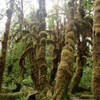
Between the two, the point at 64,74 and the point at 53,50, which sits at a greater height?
the point at 53,50

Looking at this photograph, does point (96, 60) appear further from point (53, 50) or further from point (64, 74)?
point (53, 50)

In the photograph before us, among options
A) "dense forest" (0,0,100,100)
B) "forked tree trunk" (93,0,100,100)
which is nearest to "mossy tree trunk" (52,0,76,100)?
"dense forest" (0,0,100,100)

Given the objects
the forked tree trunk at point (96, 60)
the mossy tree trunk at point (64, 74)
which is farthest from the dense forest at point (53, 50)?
the forked tree trunk at point (96, 60)

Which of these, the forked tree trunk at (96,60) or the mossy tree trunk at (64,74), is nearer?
the forked tree trunk at (96,60)

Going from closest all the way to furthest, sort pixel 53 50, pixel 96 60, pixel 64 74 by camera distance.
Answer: pixel 96 60, pixel 64 74, pixel 53 50

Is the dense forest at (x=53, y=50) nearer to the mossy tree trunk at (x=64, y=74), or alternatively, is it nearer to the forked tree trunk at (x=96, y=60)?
the mossy tree trunk at (x=64, y=74)

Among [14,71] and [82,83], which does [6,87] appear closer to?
[14,71]

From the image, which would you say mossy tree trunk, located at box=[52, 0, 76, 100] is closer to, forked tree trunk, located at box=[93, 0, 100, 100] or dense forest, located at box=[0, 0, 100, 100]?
dense forest, located at box=[0, 0, 100, 100]

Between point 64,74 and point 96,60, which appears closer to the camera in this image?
point 96,60

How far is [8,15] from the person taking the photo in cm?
1366

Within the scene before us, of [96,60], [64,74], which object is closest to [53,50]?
[64,74]

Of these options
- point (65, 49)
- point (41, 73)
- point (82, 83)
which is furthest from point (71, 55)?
point (82, 83)

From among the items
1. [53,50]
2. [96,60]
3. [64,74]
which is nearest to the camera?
[96,60]

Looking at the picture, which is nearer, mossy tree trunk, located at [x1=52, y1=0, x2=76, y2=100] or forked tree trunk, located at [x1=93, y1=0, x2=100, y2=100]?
forked tree trunk, located at [x1=93, y1=0, x2=100, y2=100]
